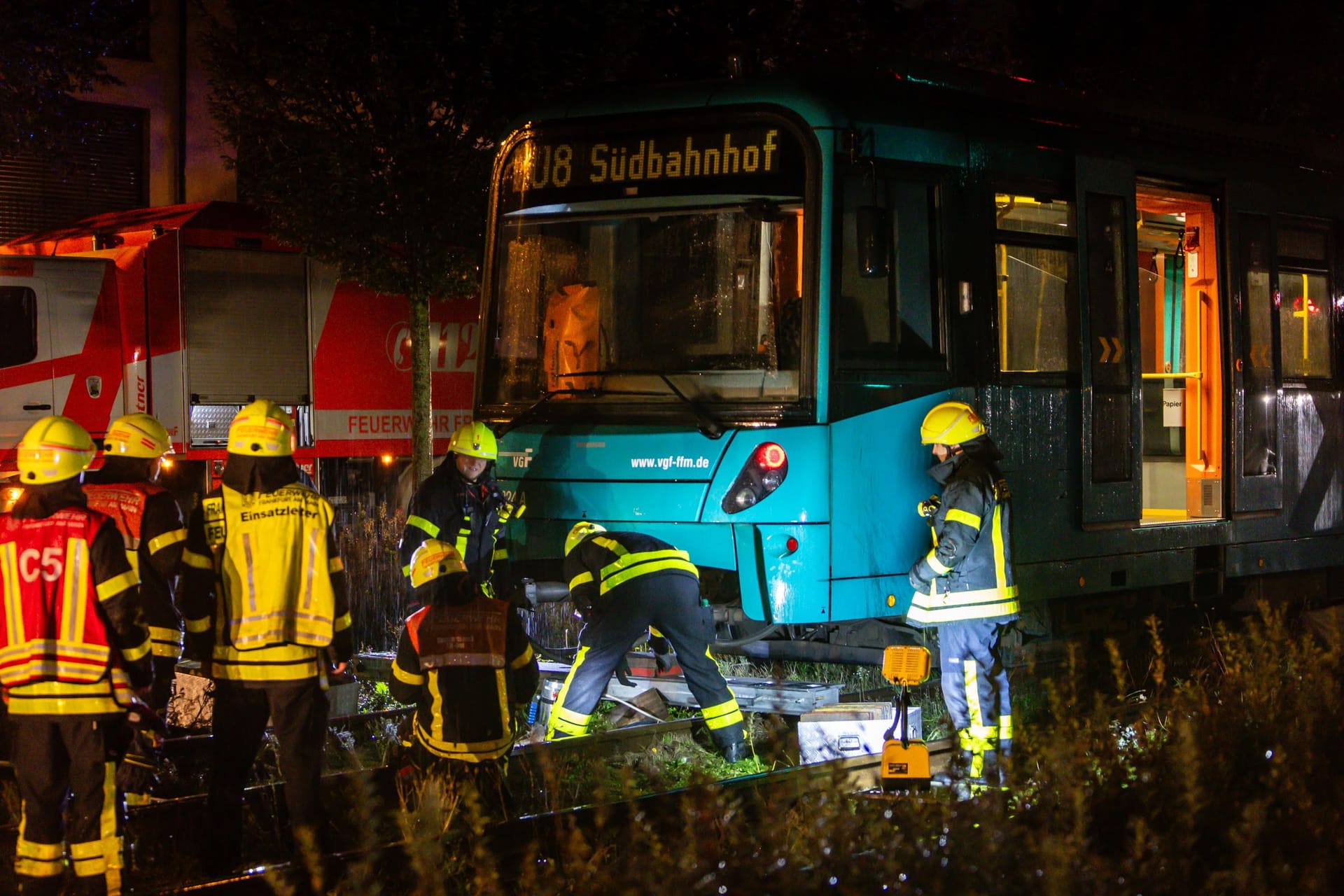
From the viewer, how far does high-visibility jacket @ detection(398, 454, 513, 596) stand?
23.8ft

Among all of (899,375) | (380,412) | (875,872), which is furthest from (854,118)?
(380,412)

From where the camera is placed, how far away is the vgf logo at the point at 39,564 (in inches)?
193

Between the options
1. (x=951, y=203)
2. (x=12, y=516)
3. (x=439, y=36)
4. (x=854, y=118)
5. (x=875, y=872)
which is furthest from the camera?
(x=439, y=36)

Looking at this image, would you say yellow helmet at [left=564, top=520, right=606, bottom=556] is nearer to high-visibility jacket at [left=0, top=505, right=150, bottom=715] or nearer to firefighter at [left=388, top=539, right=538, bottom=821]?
firefighter at [left=388, top=539, right=538, bottom=821]

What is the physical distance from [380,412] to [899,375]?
7282mm

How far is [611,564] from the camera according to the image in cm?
683

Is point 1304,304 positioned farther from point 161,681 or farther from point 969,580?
point 161,681

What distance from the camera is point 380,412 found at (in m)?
13.2

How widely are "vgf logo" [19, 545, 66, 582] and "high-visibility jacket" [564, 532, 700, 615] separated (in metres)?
2.62

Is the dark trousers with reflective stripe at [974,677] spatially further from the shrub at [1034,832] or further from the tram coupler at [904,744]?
the shrub at [1034,832]

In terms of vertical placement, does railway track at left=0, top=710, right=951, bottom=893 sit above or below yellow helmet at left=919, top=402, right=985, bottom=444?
below

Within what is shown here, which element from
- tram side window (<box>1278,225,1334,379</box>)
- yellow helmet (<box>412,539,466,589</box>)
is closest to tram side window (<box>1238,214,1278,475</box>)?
tram side window (<box>1278,225,1334,379</box>)

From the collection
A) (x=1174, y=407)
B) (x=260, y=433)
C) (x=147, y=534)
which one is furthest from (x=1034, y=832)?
(x=1174, y=407)

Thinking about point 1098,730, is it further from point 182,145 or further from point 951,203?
point 182,145
